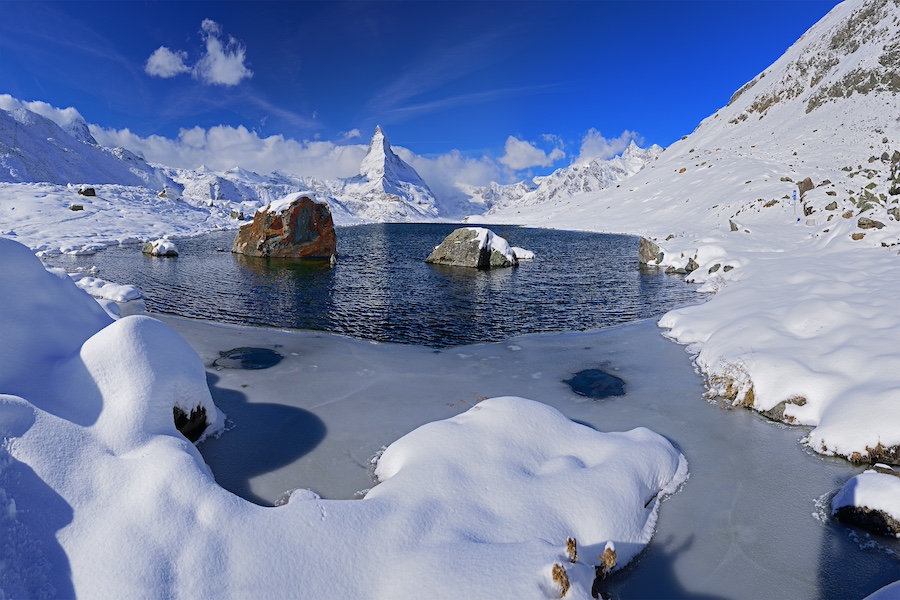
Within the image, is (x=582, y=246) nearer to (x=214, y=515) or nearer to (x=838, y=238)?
(x=838, y=238)

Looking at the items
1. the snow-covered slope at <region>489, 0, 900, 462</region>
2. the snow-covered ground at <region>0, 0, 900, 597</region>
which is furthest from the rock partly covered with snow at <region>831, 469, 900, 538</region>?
the snow-covered slope at <region>489, 0, 900, 462</region>

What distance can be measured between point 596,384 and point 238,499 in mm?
8185

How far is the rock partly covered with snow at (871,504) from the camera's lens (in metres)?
5.66

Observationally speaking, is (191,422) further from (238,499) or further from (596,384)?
(596,384)

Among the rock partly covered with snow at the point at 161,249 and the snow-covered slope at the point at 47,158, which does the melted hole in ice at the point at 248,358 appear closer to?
the rock partly covered with snow at the point at 161,249

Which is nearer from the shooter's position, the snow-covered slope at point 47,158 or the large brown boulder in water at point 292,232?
the large brown boulder in water at point 292,232

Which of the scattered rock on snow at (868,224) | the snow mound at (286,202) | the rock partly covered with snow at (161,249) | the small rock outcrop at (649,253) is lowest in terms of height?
the rock partly covered with snow at (161,249)

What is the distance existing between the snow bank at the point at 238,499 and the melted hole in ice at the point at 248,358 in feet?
12.1

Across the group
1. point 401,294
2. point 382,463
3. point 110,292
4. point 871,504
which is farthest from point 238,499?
point 110,292

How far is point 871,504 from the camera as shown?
5.77 meters

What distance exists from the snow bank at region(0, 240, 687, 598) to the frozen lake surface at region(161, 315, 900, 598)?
1.87ft

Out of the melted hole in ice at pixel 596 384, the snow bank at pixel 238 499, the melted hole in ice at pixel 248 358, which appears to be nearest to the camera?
the snow bank at pixel 238 499

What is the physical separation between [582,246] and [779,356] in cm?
3997

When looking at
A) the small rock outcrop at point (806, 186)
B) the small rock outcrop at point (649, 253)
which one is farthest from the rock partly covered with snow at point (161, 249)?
the small rock outcrop at point (806, 186)
